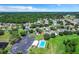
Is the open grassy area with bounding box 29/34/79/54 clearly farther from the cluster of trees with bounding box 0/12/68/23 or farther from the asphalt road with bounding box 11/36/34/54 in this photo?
the cluster of trees with bounding box 0/12/68/23

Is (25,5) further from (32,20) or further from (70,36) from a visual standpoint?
(70,36)

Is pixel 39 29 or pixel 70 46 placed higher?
pixel 39 29

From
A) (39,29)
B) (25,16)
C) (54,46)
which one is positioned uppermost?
(25,16)

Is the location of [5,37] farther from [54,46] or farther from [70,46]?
[70,46]

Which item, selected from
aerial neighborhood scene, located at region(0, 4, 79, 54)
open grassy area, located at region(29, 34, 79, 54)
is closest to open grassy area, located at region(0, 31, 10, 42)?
aerial neighborhood scene, located at region(0, 4, 79, 54)

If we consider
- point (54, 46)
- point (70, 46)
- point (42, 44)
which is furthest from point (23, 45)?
point (70, 46)

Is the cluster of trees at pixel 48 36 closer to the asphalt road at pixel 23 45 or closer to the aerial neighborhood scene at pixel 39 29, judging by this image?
the aerial neighborhood scene at pixel 39 29

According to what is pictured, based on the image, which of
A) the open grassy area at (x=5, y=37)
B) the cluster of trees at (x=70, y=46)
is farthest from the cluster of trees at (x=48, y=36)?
the open grassy area at (x=5, y=37)
